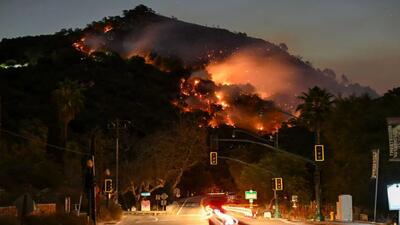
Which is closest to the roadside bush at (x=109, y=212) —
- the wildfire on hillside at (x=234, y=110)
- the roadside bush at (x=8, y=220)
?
the roadside bush at (x=8, y=220)

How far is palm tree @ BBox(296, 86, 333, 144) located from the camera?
6072 cm

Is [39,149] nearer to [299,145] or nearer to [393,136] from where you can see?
[299,145]

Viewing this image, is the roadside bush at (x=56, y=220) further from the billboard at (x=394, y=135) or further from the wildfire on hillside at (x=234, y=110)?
the wildfire on hillside at (x=234, y=110)

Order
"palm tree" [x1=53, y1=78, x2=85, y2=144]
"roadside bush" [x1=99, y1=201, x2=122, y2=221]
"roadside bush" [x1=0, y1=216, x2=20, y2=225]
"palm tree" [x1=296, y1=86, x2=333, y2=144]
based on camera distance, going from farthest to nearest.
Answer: "palm tree" [x1=53, y1=78, x2=85, y2=144] → "roadside bush" [x1=99, y1=201, x2=122, y2=221] → "palm tree" [x1=296, y1=86, x2=333, y2=144] → "roadside bush" [x1=0, y1=216, x2=20, y2=225]

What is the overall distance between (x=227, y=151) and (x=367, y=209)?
8136cm

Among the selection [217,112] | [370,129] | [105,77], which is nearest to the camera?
[370,129]

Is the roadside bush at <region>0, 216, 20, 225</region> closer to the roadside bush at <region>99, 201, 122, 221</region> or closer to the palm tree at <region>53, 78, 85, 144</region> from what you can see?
the roadside bush at <region>99, 201, 122, 221</region>

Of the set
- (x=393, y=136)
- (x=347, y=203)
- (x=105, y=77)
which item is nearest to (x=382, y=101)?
(x=347, y=203)

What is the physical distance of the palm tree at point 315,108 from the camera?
60.7 metres

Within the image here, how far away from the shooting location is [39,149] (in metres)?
86.9

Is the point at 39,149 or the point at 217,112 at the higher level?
the point at 217,112

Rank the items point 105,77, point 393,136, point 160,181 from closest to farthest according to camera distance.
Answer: point 393,136, point 160,181, point 105,77

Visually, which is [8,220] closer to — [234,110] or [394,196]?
[394,196]

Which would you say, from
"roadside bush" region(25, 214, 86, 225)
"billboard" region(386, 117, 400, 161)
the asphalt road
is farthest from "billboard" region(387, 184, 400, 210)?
"roadside bush" region(25, 214, 86, 225)
